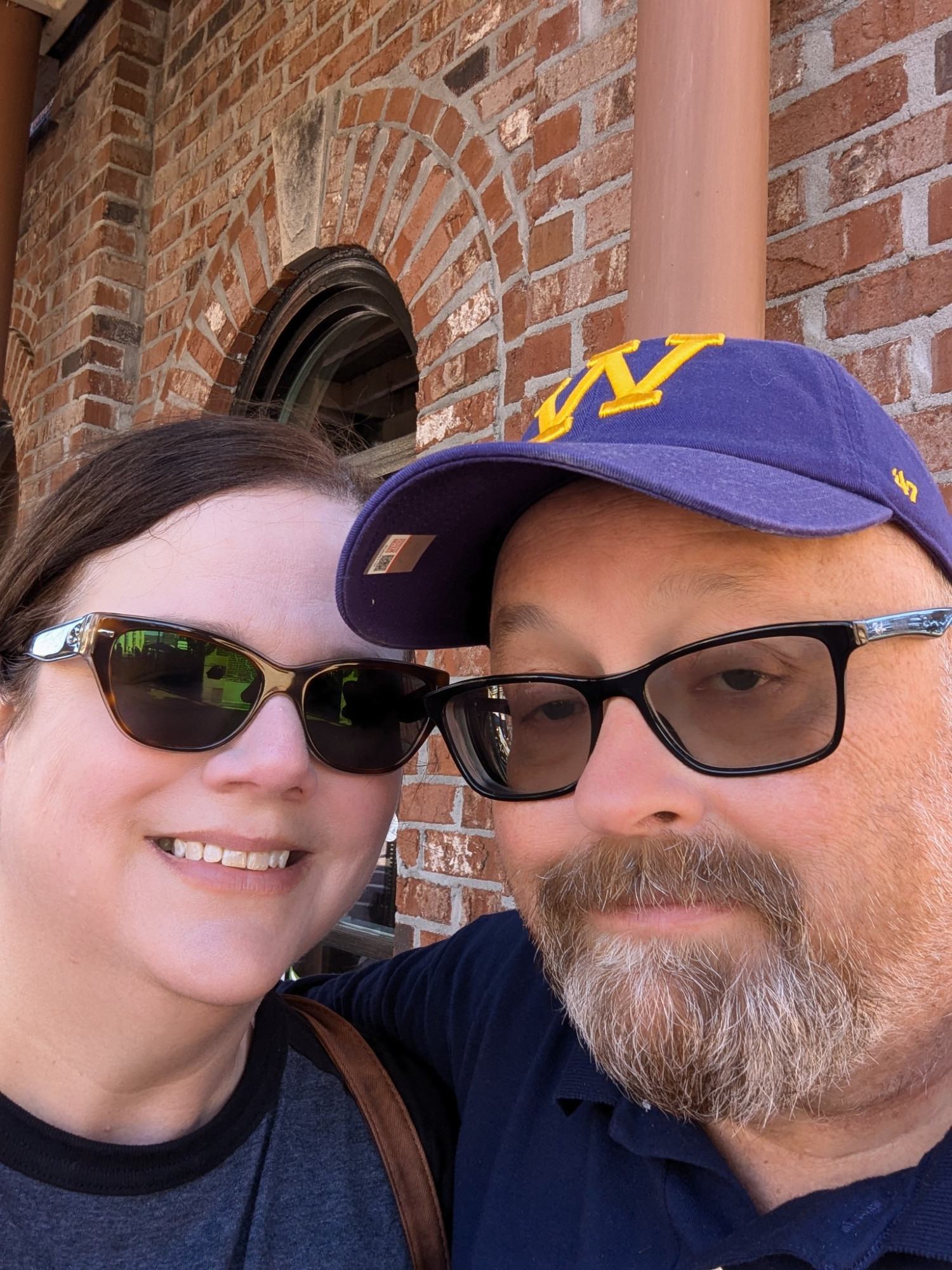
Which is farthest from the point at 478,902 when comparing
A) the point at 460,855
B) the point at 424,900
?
the point at 424,900

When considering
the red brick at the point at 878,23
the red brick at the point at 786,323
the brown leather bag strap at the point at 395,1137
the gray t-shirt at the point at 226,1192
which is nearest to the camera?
the gray t-shirt at the point at 226,1192

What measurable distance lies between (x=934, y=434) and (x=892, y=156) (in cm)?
52

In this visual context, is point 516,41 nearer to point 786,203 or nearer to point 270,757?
point 786,203

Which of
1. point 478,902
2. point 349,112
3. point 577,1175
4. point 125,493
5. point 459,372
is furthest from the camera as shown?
point 349,112

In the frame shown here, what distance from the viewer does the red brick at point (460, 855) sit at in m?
2.38

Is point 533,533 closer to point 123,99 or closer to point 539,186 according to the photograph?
point 539,186

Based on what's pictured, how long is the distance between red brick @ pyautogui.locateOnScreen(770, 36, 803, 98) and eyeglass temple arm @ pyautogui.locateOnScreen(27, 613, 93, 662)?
166 cm

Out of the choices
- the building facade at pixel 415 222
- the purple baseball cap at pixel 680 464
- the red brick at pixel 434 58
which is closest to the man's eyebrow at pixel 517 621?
the purple baseball cap at pixel 680 464

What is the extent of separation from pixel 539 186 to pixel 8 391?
150 inches

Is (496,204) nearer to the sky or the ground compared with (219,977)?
nearer to the sky

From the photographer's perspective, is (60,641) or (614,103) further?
(614,103)

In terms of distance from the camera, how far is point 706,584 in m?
1.03

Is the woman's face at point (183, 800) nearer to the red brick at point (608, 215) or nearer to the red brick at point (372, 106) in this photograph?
the red brick at point (608, 215)

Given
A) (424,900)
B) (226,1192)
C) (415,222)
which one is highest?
(415,222)
